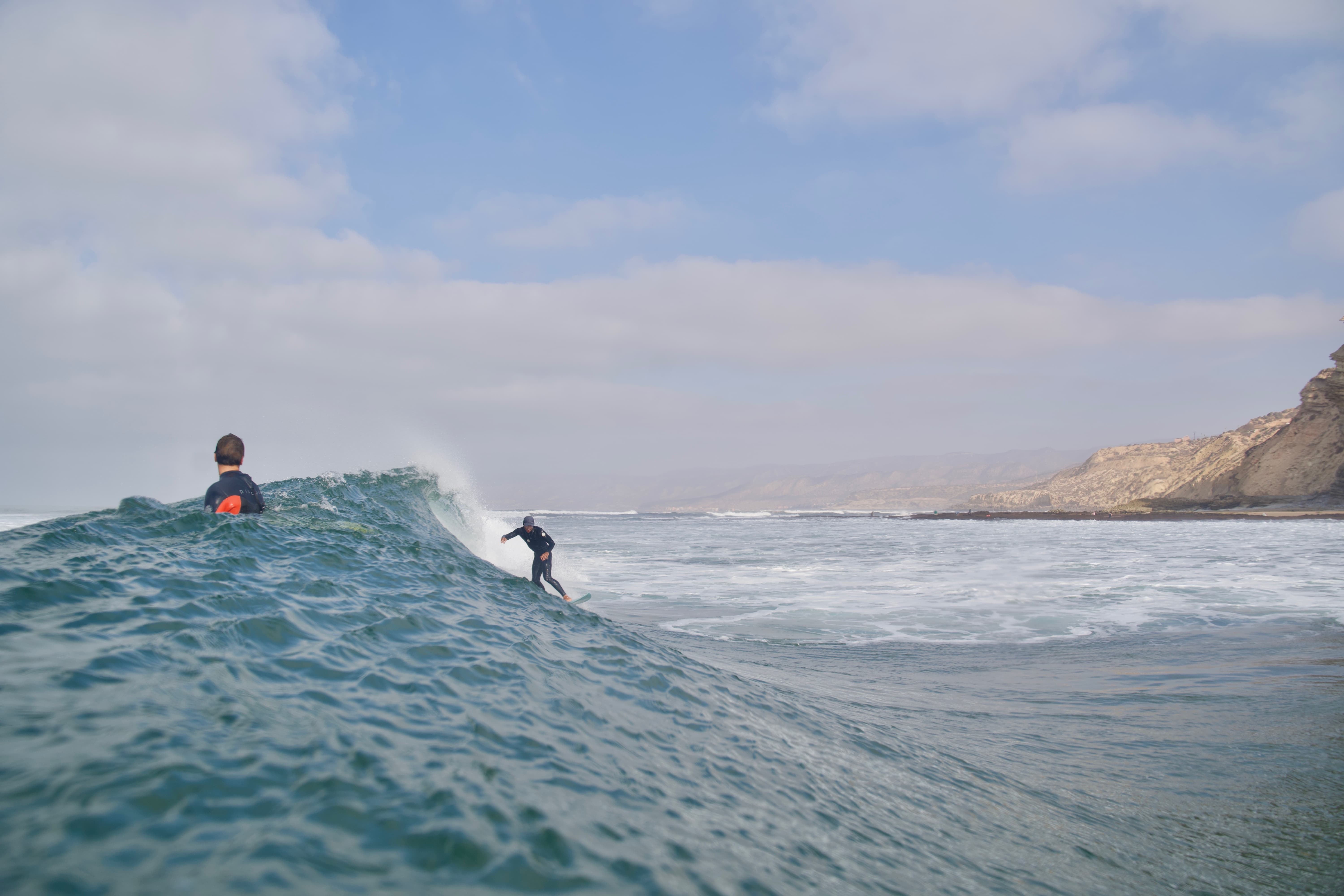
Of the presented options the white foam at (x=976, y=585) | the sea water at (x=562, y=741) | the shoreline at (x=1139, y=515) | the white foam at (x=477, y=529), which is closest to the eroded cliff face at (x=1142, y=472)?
the shoreline at (x=1139, y=515)

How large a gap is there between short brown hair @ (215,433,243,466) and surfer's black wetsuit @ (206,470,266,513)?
297 millimetres

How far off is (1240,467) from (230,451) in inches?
3143

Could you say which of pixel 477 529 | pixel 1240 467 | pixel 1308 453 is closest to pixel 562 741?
pixel 477 529

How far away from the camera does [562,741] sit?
423 cm

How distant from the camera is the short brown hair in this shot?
807cm

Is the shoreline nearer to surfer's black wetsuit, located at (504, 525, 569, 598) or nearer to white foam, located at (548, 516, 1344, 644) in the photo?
white foam, located at (548, 516, 1344, 644)

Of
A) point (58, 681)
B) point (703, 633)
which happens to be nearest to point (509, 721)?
point (58, 681)

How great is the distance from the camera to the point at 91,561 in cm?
657

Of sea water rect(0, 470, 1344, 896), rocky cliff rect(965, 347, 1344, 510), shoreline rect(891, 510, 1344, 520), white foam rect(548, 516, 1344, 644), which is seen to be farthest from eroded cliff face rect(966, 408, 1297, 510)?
sea water rect(0, 470, 1344, 896)

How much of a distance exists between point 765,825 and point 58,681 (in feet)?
13.3

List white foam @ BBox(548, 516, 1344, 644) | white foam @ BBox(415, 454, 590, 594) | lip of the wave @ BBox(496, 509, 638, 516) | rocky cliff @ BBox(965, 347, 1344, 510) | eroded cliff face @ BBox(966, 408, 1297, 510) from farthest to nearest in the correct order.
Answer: lip of the wave @ BBox(496, 509, 638, 516) < eroded cliff face @ BBox(966, 408, 1297, 510) < rocky cliff @ BBox(965, 347, 1344, 510) < white foam @ BBox(415, 454, 590, 594) < white foam @ BBox(548, 516, 1344, 644)

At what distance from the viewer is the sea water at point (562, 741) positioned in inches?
107

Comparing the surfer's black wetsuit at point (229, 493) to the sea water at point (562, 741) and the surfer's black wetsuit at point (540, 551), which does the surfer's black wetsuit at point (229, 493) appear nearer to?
the sea water at point (562, 741)

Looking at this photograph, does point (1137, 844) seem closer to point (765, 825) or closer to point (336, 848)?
point (765, 825)
